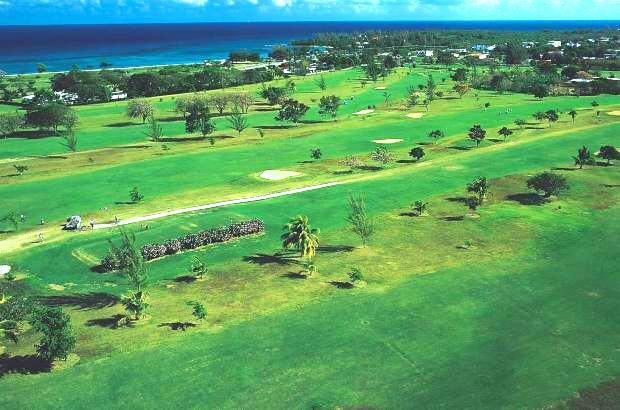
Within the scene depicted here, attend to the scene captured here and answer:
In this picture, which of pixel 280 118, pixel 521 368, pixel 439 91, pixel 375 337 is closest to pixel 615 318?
pixel 521 368

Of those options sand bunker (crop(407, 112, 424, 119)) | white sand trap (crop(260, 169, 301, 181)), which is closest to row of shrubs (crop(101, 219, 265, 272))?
white sand trap (crop(260, 169, 301, 181))

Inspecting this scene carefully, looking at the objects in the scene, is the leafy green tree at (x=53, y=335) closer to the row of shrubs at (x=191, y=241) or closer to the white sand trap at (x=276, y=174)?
the row of shrubs at (x=191, y=241)

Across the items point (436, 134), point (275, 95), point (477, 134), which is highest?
point (275, 95)

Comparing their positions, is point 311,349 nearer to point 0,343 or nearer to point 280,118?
point 0,343

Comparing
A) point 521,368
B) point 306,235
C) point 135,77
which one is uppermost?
point 135,77

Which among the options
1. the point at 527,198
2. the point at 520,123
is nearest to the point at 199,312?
the point at 527,198

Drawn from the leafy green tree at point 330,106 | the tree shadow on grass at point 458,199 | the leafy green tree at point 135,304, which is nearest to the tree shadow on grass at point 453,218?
the tree shadow on grass at point 458,199

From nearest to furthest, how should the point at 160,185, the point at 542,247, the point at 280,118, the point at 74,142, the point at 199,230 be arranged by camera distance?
the point at 542,247 < the point at 199,230 < the point at 160,185 < the point at 74,142 < the point at 280,118

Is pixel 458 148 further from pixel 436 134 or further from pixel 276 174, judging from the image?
pixel 276 174
